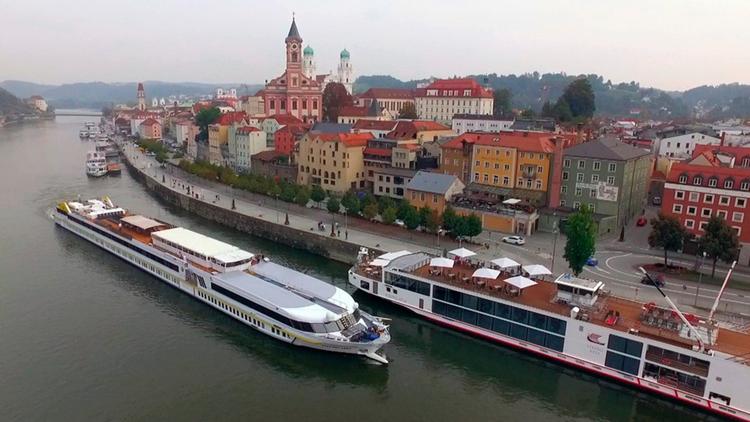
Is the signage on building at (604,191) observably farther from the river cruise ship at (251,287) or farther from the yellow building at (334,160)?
the river cruise ship at (251,287)

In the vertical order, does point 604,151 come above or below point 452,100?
below

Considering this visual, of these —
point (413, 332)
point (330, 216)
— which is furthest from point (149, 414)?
point (330, 216)

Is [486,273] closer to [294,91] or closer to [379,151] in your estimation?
[379,151]

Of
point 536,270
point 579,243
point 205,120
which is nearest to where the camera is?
point 536,270

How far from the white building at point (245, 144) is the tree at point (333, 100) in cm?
2739

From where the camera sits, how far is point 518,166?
50.4 metres

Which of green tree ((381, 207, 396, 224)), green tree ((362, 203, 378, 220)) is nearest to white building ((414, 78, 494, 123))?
green tree ((362, 203, 378, 220))

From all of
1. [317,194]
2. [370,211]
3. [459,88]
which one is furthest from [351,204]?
[459,88]

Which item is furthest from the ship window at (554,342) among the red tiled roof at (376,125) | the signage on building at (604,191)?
the red tiled roof at (376,125)

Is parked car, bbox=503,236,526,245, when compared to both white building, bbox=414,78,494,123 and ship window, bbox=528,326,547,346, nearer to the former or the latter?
ship window, bbox=528,326,547,346

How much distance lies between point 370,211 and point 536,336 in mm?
21969

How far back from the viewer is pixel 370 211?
47094 mm

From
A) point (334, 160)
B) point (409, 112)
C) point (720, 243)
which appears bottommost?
point (720, 243)

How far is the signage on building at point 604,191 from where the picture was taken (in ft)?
150
